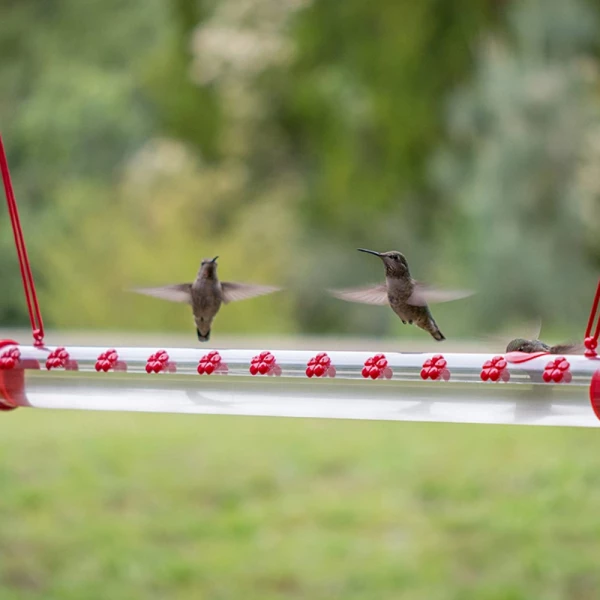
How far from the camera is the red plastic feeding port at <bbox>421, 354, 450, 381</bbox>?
1.17 metres

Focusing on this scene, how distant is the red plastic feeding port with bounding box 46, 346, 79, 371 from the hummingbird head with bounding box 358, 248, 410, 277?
43 centimetres

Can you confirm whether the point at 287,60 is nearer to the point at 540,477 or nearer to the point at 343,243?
the point at 343,243

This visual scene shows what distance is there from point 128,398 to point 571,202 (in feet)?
17.7

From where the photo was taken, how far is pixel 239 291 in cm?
151

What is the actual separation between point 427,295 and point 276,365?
0.90 ft

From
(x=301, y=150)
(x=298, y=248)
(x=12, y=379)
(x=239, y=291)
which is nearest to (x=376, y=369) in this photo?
Result: (x=239, y=291)

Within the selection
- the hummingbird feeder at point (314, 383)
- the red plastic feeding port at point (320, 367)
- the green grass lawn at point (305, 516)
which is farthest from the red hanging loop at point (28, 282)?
the green grass lawn at point (305, 516)

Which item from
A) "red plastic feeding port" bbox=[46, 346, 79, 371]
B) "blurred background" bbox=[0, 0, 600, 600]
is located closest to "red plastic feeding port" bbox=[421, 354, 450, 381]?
"red plastic feeding port" bbox=[46, 346, 79, 371]

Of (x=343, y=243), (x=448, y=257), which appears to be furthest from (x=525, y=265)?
(x=343, y=243)

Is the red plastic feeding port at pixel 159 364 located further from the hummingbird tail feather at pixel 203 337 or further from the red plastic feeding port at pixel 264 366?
the hummingbird tail feather at pixel 203 337

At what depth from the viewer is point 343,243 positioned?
6.93 meters

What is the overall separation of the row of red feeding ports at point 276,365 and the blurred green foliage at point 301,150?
11.9ft

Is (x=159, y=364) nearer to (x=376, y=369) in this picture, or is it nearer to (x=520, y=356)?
(x=376, y=369)

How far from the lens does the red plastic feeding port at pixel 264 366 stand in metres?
1.22
